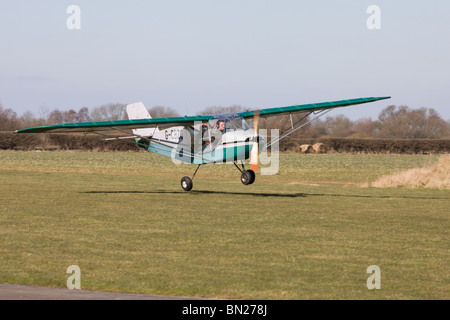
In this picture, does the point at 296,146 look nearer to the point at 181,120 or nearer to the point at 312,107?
the point at 312,107

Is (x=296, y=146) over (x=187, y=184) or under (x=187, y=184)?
over

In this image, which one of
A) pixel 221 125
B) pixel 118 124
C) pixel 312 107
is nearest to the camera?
pixel 118 124

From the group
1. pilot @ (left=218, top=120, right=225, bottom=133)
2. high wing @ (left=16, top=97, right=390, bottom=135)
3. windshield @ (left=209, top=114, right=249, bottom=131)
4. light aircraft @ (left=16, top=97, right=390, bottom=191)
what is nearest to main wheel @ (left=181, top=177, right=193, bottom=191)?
light aircraft @ (left=16, top=97, right=390, bottom=191)

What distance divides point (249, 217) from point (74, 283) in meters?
8.87

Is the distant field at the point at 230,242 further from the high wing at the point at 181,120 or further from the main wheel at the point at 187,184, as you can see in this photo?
the high wing at the point at 181,120

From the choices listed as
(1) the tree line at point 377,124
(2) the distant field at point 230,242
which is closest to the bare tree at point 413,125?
(1) the tree line at point 377,124

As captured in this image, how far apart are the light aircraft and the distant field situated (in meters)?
1.46

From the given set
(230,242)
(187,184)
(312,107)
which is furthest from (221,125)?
(230,242)

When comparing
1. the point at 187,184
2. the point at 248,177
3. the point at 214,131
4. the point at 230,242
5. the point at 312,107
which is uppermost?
the point at 312,107

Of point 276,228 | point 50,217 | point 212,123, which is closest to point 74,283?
point 276,228

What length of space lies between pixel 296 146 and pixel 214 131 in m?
49.9

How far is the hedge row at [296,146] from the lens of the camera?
7344cm

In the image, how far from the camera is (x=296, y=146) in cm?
7438

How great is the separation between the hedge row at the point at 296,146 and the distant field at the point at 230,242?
1860 inches
